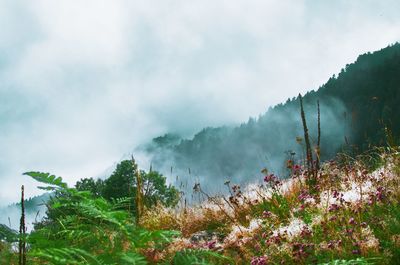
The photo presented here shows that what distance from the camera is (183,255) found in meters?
2.54

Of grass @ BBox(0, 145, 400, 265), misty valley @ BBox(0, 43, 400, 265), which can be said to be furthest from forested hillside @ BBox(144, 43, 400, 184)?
grass @ BBox(0, 145, 400, 265)

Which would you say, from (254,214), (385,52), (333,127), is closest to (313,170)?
(254,214)

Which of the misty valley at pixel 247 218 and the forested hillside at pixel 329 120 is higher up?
the forested hillside at pixel 329 120

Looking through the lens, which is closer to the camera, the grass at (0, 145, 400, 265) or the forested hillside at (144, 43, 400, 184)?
the grass at (0, 145, 400, 265)

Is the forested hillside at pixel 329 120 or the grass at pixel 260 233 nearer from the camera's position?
the grass at pixel 260 233

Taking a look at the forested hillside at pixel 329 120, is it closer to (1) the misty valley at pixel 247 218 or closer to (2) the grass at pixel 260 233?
(1) the misty valley at pixel 247 218

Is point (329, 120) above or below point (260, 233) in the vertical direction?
above

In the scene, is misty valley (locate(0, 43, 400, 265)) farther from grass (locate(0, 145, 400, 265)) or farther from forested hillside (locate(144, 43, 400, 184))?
forested hillside (locate(144, 43, 400, 184))

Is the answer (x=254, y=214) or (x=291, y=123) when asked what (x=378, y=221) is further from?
(x=291, y=123)

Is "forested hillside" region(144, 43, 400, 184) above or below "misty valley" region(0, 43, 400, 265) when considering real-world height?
above

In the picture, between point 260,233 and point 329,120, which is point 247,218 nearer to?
point 260,233

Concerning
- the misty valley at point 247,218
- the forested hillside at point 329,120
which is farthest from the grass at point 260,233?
the forested hillside at point 329,120

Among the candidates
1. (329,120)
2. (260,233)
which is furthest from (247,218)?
(329,120)

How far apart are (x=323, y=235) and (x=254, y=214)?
7.57 feet
